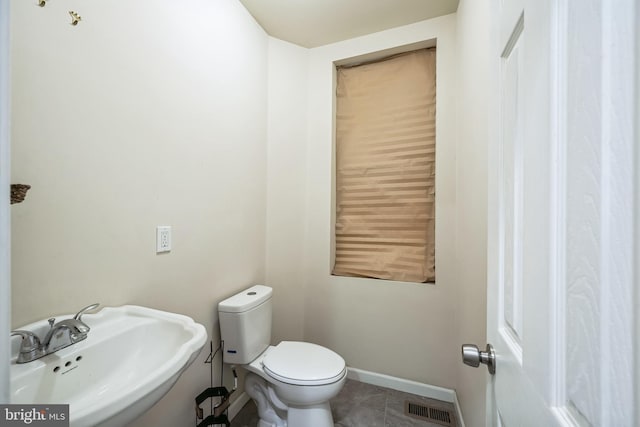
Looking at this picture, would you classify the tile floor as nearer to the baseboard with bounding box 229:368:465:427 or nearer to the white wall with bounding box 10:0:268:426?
the baseboard with bounding box 229:368:465:427

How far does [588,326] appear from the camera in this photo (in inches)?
11.3

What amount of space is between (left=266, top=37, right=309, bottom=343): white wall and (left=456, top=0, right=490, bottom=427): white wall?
3.72 feet

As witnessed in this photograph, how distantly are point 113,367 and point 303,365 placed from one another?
0.83 metres

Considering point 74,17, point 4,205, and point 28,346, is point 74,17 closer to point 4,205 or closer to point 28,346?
point 4,205

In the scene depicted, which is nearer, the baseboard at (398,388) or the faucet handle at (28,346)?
the faucet handle at (28,346)

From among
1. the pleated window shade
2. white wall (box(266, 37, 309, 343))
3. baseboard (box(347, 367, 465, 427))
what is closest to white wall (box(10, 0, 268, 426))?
white wall (box(266, 37, 309, 343))

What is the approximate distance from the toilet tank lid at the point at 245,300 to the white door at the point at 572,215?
119 cm

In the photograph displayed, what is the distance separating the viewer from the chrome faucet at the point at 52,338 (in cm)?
65

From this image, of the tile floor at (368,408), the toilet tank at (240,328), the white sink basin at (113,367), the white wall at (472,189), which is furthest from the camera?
the tile floor at (368,408)

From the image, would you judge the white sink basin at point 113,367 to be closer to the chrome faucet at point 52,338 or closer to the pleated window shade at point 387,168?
the chrome faucet at point 52,338

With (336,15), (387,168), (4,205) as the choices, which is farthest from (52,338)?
(336,15)

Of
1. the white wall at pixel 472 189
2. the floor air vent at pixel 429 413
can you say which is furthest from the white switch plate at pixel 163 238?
the floor air vent at pixel 429 413

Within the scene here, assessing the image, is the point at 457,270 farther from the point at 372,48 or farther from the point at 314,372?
the point at 372,48

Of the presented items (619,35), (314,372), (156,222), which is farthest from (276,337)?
(619,35)
